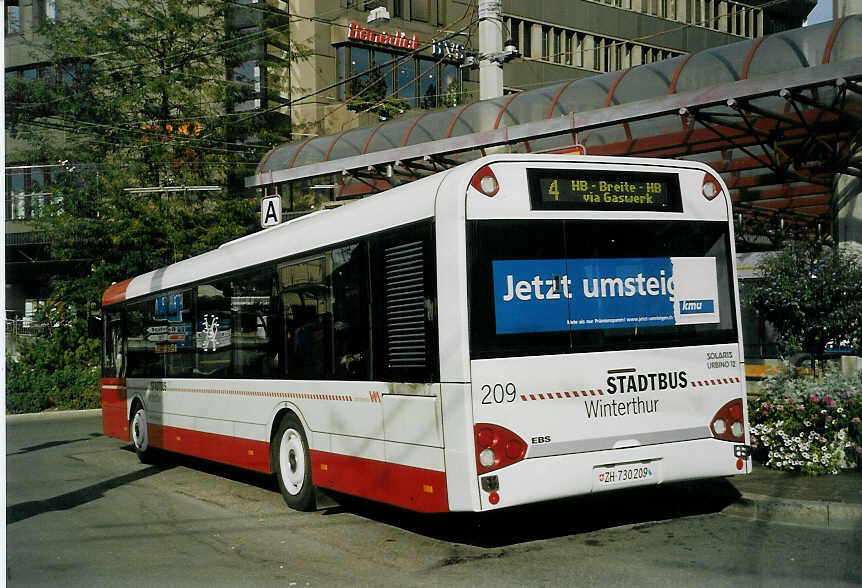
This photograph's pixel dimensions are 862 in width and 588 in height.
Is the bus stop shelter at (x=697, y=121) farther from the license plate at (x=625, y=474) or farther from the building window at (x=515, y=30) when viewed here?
the building window at (x=515, y=30)

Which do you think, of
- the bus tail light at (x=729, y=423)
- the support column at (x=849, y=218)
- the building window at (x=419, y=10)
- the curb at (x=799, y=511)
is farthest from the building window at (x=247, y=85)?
the bus tail light at (x=729, y=423)

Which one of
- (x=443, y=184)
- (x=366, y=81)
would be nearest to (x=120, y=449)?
(x=443, y=184)

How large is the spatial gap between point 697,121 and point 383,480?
35.0 feet

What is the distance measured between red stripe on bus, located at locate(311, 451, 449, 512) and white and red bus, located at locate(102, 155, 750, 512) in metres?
0.02

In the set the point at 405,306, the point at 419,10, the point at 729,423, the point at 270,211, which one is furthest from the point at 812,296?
the point at 419,10

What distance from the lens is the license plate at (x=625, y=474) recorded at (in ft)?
25.4

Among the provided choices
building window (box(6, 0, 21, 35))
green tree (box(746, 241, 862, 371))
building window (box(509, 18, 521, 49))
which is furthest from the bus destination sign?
building window (box(509, 18, 521, 49))

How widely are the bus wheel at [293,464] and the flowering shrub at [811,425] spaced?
4.62m

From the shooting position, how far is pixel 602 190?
823 cm

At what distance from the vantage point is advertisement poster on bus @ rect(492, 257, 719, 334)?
7684 mm

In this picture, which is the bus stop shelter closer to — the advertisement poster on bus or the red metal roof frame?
the red metal roof frame

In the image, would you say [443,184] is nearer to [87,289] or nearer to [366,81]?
[87,289]

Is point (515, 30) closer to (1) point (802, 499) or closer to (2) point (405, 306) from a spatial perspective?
(1) point (802, 499)

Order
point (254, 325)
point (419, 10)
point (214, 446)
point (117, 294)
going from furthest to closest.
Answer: point (419, 10)
point (117, 294)
point (214, 446)
point (254, 325)
